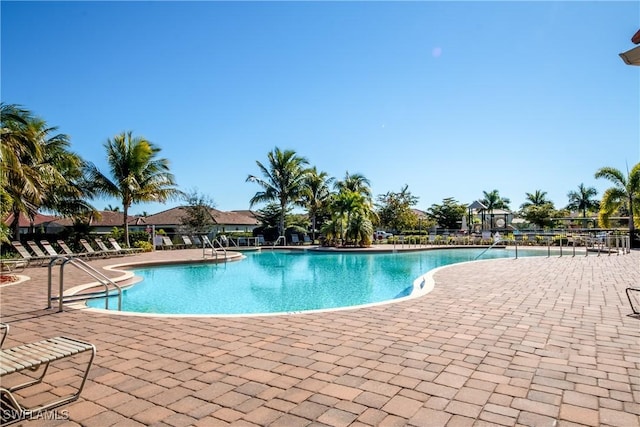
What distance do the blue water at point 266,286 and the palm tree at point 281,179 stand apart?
11685mm

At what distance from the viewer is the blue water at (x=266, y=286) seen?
865cm

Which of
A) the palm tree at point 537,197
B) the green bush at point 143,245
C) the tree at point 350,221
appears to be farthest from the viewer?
the palm tree at point 537,197

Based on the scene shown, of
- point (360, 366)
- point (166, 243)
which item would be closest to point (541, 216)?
point (166, 243)

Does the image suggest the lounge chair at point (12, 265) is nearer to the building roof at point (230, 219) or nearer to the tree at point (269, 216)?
the tree at point (269, 216)

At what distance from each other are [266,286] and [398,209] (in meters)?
27.8

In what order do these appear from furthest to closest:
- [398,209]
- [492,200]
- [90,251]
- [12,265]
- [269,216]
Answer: [492,200] < [398,209] < [269,216] < [90,251] < [12,265]

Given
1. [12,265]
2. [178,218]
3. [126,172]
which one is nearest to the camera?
[12,265]

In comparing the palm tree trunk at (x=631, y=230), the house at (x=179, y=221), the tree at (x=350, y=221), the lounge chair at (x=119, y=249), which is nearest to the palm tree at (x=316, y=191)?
the tree at (x=350, y=221)

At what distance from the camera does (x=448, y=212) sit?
1818 inches

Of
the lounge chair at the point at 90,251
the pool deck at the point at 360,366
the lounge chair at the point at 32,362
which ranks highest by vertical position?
the lounge chair at the point at 90,251

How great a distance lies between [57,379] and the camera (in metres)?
3.19

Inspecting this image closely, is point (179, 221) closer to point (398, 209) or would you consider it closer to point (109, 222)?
point (109, 222)

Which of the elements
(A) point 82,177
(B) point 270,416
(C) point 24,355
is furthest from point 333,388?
(A) point 82,177

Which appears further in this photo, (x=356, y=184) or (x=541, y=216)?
(x=541, y=216)
